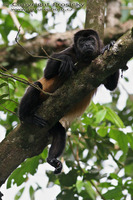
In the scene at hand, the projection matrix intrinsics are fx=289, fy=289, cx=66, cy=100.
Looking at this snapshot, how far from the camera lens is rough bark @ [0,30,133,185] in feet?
10.5

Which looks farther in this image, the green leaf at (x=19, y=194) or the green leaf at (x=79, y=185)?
the green leaf at (x=19, y=194)

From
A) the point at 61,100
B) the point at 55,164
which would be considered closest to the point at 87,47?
the point at 61,100

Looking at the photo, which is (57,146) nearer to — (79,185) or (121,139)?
(79,185)

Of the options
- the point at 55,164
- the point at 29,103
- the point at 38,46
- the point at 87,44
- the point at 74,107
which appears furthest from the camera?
the point at 38,46

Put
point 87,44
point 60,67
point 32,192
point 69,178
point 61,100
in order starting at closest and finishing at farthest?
point 61,100, point 60,67, point 87,44, point 69,178, point 32,192

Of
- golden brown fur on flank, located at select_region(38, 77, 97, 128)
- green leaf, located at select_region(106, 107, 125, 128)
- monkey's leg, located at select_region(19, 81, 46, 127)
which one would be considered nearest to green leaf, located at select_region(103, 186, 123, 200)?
green leaf, located at select_region(106, 107, 125, 128)

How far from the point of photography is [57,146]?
4668 mm

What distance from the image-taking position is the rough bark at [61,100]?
3199mm

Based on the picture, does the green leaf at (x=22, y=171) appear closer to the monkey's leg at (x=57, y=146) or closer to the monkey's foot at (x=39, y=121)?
the monkey's leg at (x=57, y=146)

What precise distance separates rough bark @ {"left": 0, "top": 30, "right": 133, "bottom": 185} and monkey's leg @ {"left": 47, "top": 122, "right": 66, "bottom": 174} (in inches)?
24.7

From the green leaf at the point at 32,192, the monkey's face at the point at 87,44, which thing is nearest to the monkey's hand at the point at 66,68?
the monkey's face at the point at 87,44

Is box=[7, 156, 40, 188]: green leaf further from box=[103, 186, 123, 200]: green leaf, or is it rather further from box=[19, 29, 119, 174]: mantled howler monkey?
box=[103, 186, 123, 200]: green leaf

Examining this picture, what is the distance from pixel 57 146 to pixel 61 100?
54.3 inches

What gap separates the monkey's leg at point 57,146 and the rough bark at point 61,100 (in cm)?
63
